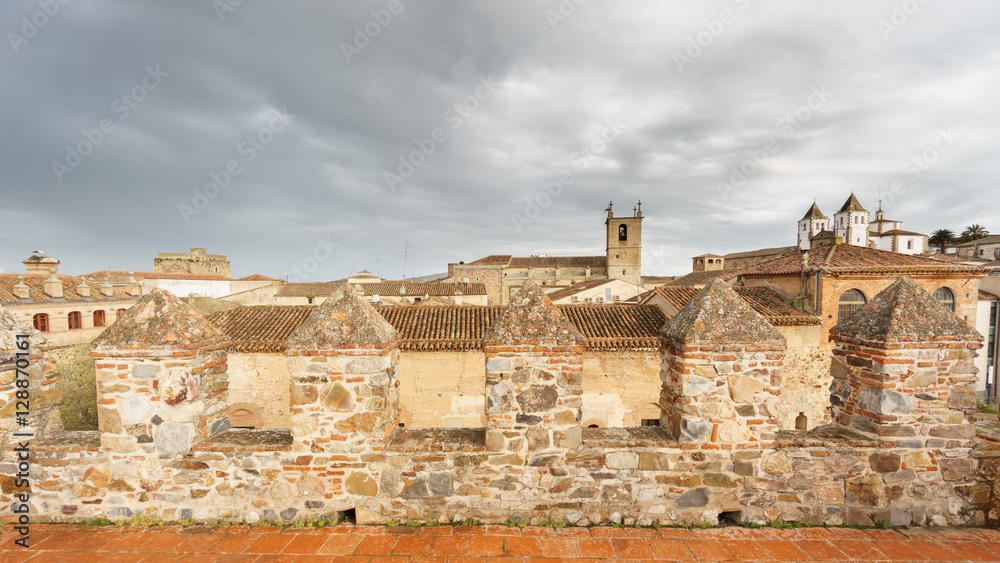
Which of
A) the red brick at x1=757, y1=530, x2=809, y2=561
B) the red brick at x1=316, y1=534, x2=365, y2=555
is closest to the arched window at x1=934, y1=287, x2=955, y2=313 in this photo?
the red brick at x1=757, y1=530, x2=809, y2=561

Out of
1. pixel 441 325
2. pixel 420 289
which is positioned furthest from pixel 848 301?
pixel 420 289

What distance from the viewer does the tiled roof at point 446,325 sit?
1105 cm

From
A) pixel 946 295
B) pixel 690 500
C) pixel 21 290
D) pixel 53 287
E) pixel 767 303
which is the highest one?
pixel 53 287

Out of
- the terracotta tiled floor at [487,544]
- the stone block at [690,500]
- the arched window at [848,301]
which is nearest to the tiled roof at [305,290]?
the terracotta tiled floor at [487,544]

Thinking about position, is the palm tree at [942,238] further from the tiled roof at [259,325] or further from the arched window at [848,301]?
the tiled roof at [259,325]

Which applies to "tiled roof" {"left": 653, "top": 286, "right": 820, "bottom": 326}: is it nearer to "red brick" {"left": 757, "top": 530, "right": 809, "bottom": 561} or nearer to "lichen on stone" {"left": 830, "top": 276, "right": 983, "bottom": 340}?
"lichen on stone" {"left": 830, "top": 276, "right": 983, "bottom": 340}

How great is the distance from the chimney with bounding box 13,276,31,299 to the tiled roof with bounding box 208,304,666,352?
18252mm

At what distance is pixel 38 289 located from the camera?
22.5 meters

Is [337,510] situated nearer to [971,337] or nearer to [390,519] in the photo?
[390,519]

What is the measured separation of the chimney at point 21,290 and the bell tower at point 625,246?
48.1m

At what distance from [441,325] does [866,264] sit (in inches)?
621

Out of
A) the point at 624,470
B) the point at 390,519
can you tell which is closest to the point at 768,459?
the point at 624,470

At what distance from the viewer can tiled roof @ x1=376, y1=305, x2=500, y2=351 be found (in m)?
11.1

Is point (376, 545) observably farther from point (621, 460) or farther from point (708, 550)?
point (708, 550)
